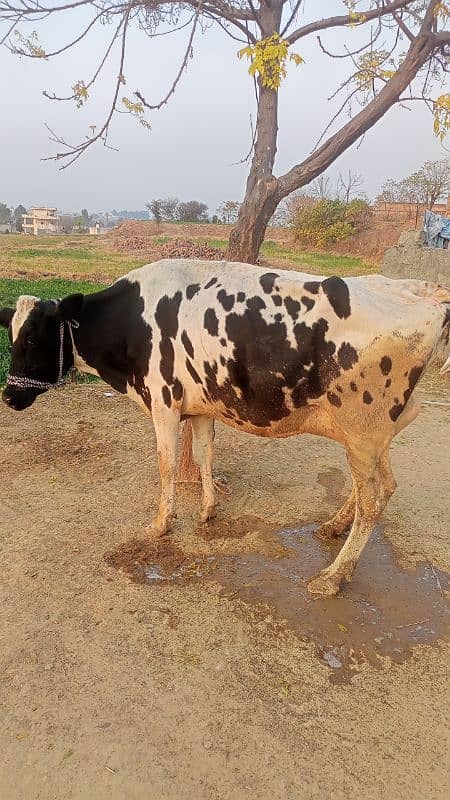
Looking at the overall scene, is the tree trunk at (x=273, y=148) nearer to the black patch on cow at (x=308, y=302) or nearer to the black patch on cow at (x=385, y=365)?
the black patch on cow at (x=308, y=302)

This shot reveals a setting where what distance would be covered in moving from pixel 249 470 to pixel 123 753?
3.55 metres

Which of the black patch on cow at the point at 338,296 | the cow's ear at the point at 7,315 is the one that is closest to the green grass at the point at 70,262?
the cow's ear at the point at 7,315

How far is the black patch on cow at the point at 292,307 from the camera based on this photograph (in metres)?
3.75

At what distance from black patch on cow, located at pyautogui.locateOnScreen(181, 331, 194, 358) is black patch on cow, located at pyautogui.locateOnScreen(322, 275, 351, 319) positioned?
1066 millimetres

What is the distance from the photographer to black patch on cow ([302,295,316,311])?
3.72 meters

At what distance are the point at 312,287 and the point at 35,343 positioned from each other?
228 cm

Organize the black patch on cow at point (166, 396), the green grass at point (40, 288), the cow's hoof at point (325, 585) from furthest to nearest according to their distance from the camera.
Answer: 1. the green grass at point (40, 288)
2. the black patch on cow at point (166, 396)
3. the cow's hoof at point (325, 585)

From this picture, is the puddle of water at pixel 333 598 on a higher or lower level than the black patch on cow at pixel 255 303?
lower

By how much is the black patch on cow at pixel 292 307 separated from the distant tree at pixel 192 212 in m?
69.5

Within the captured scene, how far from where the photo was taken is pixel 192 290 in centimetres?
423

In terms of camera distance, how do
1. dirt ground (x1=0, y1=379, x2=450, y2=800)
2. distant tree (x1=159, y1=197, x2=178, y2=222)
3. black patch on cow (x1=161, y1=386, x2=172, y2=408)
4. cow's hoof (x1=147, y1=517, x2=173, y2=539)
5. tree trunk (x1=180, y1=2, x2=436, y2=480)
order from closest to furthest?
dirt ground (x1=0, y1=379, x2=450, y2=800), black patch on cow (x1=161, y1=386, x2=172, y2=408), cow's hoof (x1=147, y1=517, x2=173, y2=539), tree trunk (x1=180, y1=2, x2=436, y2=480), distant tree (x1=159, y1=197, x2=178, y2=222)

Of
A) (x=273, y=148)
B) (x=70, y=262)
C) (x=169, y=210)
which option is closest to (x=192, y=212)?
(x=169, y=210)

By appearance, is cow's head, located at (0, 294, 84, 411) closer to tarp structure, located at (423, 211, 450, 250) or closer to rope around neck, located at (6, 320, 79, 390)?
rope around neck, located at (6, 320, 79, 390)

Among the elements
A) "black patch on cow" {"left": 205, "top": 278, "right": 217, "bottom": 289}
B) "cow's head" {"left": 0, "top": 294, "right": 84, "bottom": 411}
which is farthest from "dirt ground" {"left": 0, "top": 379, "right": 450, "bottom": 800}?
"black patch on cow" {"left": 205, "top": 278, "right": 217, "bottom": 289}
